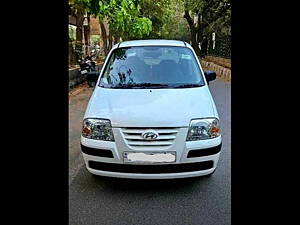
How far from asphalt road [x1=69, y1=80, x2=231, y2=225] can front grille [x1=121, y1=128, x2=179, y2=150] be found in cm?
61

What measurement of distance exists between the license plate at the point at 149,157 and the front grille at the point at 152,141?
0.06 meters

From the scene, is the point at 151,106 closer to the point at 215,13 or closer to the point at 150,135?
the point at 150,135

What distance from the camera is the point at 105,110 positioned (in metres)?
4.24

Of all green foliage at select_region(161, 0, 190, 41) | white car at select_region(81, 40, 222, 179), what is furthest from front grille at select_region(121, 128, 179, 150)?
green foliage at select_region(161, 0, 190, 41)

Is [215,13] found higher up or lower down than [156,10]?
lower down

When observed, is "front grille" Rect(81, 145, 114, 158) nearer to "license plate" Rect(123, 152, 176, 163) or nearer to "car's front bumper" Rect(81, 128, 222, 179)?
"car's front bumper" Rect(81, 128, 222, 179)

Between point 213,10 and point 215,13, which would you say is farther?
point 213,10

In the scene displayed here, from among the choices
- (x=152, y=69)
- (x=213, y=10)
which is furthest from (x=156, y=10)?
(x=152, y=69)

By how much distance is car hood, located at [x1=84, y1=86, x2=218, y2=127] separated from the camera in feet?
13.2

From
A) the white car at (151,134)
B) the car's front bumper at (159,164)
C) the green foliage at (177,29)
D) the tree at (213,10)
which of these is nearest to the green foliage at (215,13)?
the tree at (213,10)

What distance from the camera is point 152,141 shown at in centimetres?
396

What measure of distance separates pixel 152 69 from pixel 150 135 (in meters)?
1.49
